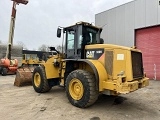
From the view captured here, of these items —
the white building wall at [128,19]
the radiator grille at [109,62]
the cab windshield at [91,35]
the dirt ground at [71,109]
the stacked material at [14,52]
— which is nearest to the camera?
the dirt ground at [71,109]

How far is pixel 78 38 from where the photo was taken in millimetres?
6672

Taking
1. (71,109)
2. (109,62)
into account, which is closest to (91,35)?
(109,62)

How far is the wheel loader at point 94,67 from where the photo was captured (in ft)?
17.6

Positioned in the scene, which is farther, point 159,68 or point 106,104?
point 159,68

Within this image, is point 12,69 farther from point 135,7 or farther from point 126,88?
point 126,88

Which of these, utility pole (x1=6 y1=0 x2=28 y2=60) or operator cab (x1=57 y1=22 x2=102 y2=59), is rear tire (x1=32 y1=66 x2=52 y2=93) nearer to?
operator cab (x1=57 y1=22 x2=102 y2=59)

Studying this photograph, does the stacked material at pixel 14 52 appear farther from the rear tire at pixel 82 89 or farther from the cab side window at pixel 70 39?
the rear tire at pixel 82 89

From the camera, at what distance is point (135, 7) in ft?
48.1

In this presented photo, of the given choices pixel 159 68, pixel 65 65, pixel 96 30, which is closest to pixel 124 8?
pixel 159 68

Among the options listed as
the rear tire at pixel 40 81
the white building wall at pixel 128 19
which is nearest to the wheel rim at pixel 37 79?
the rear tire at pixel 40 81

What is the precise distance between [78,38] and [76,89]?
6.02ft

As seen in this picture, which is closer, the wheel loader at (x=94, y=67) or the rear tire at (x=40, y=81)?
the wheel loader at (x=94, y=67)

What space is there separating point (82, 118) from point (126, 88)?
1.42 metres

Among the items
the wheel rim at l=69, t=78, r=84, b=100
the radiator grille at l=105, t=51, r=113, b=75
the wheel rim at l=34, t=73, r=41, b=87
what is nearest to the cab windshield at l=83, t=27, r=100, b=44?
the radiator grille at l=105, t=51, r=113, b=75
